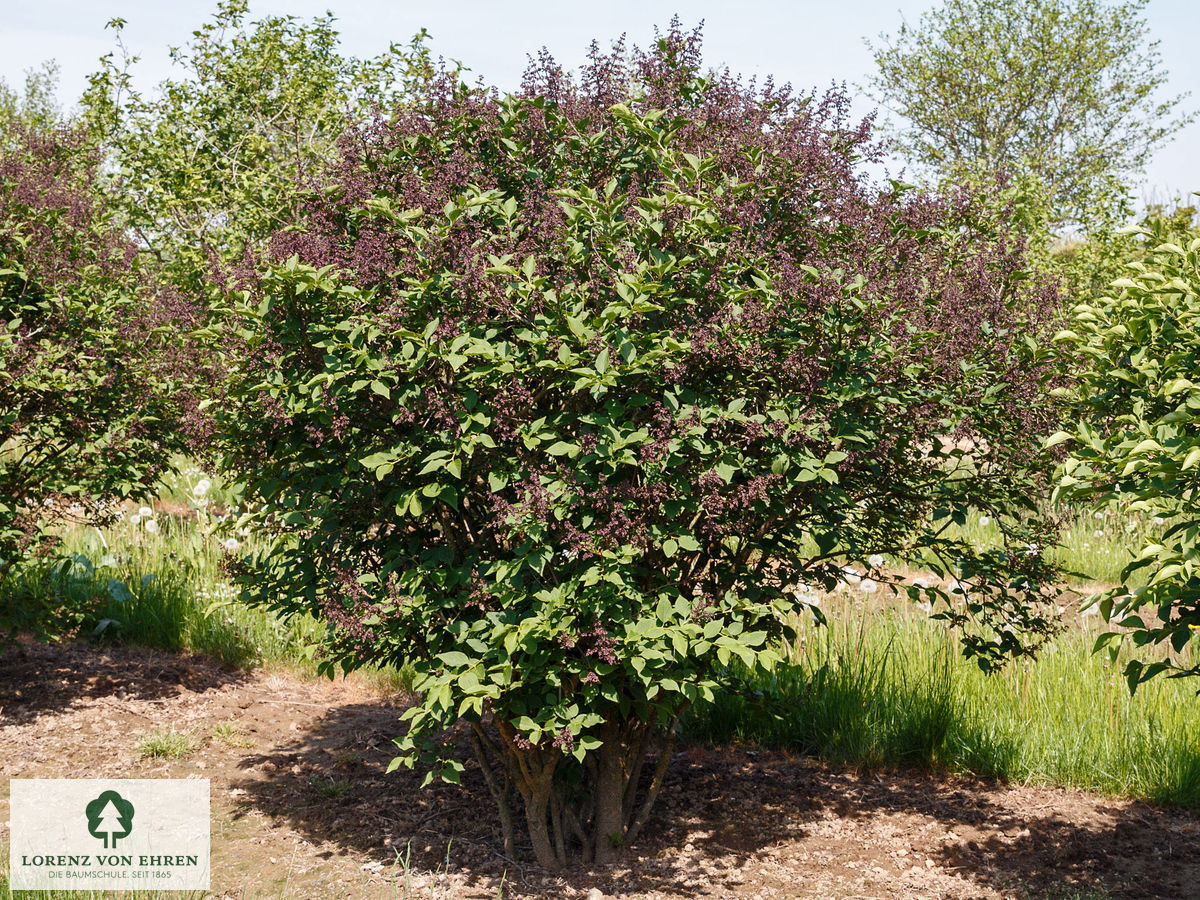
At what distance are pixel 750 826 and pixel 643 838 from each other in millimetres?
519

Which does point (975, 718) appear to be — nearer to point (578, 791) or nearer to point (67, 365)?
point (578, 791)

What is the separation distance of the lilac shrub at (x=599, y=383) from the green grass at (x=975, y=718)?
4.51 feet

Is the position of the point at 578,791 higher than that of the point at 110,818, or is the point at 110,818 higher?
the point at 578,791

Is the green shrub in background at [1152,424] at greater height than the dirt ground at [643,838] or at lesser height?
greater

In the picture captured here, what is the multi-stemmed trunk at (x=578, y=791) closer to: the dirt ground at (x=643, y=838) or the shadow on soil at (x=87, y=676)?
the dirt ground at (x=643, y=838)

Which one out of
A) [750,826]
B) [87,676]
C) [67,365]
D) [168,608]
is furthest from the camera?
[168,608]

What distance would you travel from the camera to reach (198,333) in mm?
3723

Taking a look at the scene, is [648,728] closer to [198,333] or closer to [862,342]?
[862,342]

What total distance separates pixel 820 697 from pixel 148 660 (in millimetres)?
4315

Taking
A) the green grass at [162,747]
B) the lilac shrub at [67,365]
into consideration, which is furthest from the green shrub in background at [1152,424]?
the green grass at [162,747]

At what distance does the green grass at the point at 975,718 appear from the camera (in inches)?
198

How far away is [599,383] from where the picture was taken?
3.21 meters

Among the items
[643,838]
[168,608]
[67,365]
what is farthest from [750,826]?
[168,608]

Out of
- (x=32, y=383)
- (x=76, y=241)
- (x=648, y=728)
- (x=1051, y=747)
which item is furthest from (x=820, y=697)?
(x=76, y=241)
